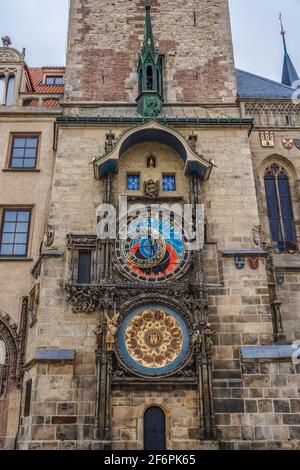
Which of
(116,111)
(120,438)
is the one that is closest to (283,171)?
(116,111)

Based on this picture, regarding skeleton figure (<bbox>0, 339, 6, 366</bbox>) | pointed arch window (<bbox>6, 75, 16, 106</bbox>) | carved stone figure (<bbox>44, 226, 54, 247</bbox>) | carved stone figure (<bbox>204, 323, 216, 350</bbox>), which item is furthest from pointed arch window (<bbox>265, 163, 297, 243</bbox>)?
pointed arch window (<bbox>6, 75, 16, 106</bbox>)

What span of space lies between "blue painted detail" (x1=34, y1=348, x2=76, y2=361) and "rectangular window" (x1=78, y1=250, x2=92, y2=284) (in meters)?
1.77

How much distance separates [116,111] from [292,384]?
31.3ft

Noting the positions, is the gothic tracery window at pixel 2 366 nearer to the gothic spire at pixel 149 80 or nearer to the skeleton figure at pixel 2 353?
the skeleton figure at pixel 2 353

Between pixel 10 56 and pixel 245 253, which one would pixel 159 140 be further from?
pixel 10 56

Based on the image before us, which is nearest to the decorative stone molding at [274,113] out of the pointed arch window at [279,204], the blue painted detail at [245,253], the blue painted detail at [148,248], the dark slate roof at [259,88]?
the dark slate roof at [259,88]

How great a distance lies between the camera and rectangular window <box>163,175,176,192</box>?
13.2 metres

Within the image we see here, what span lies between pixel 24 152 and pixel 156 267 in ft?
20.4

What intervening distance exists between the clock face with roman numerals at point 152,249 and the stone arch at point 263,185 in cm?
311

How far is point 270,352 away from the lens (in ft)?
35.8

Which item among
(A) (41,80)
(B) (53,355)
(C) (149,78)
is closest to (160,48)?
(C) (149,78)

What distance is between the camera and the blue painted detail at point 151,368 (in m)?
10.9

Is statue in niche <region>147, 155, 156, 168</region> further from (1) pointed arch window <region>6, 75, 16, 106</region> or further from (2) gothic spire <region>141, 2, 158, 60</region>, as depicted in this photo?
(1) pointed arch window <region>6, 75, 16, 106</region>

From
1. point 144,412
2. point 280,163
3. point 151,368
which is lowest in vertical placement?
point 144,412
